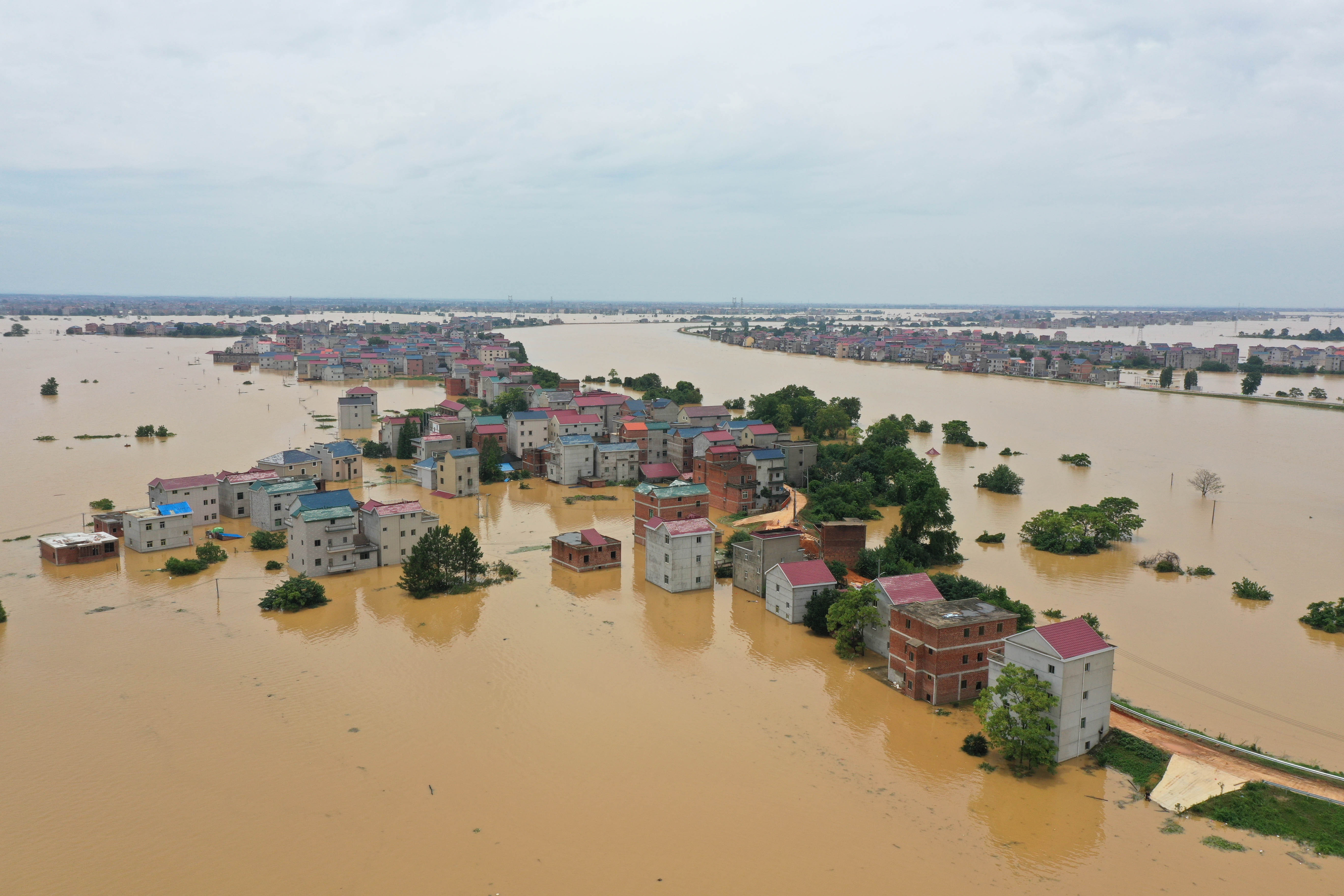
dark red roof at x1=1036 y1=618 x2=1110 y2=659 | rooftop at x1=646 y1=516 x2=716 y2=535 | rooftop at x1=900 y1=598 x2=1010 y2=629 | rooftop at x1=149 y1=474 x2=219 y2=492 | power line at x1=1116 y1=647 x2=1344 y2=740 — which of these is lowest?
power line at x1=1116 y1=647 x2=1344 y2=740

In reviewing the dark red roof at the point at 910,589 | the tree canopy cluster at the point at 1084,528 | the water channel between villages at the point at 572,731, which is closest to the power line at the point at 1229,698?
the water channel between villages at the point at 572,731

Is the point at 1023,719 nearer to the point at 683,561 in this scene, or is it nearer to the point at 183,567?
the point at 683,561

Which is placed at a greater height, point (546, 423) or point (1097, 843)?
point (546, 423)

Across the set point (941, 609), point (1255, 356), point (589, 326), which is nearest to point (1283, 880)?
point (941, 609)

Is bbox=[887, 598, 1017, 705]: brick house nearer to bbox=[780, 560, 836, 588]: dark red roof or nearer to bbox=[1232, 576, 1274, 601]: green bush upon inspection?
bbox=[780, 560, 836, 588]: dark red roof

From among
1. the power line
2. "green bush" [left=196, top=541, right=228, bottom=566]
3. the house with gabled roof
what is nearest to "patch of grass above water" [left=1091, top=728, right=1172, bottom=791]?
the power line

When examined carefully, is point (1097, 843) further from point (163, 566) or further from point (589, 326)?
point (589, 326)

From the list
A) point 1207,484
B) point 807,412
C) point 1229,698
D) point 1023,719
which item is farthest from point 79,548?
point 1207,484

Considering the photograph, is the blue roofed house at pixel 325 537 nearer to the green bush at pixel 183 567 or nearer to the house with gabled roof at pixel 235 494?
the green bush at pixel 183 567
